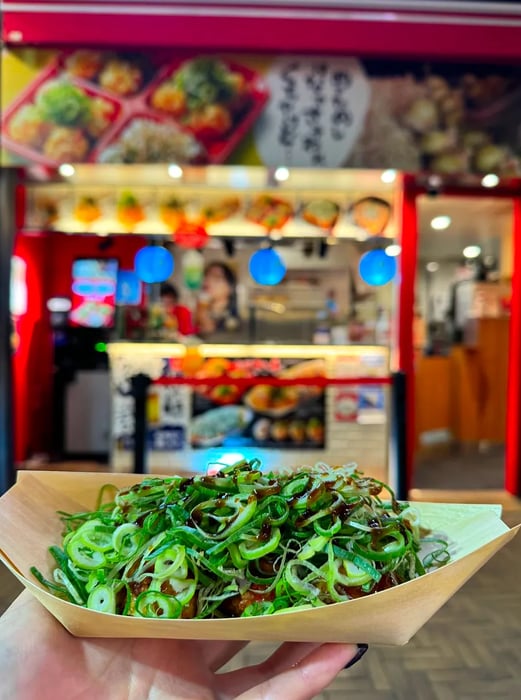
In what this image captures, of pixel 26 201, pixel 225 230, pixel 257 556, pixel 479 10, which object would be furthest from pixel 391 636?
pixel 26 201

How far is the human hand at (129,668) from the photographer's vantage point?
0.89 m

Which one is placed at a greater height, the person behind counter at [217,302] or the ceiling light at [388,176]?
the ceiling light at [388,176]

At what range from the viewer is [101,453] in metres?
6.25

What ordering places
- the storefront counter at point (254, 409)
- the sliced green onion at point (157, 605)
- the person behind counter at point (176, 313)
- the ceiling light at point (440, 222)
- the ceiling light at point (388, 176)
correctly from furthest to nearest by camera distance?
the ceiling light at point (440, 222) → the person behind counter at point (176, 313) → the storefront counter at point (254, 409) → the ceiling light at point (388, 176) → the sliced green onion at point (157, 605)

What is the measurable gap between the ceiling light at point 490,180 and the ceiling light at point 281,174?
58.5 inches

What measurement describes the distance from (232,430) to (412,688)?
12.9 ft

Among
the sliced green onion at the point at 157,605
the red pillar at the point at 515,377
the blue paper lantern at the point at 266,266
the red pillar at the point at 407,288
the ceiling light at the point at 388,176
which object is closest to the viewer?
the sliced green onion at the point at 157,605


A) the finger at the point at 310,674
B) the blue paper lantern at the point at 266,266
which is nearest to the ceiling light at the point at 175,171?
the blue paper lantern at the point at 266,266

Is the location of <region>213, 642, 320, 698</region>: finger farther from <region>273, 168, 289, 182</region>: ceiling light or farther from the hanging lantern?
the hanging lantern

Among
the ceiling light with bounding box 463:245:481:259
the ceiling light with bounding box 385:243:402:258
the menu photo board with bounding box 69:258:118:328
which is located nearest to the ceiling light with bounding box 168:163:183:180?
the menu photo board with bounding box 69:258:118:328

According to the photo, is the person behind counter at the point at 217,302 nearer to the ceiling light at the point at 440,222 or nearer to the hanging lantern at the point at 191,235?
the hanging lantern at the point at 191,235

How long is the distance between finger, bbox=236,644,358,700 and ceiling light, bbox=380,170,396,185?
3995 mm

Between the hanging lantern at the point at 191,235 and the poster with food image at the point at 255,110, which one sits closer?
the poster with food image at the point at 255,110

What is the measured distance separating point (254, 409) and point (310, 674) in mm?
4646
